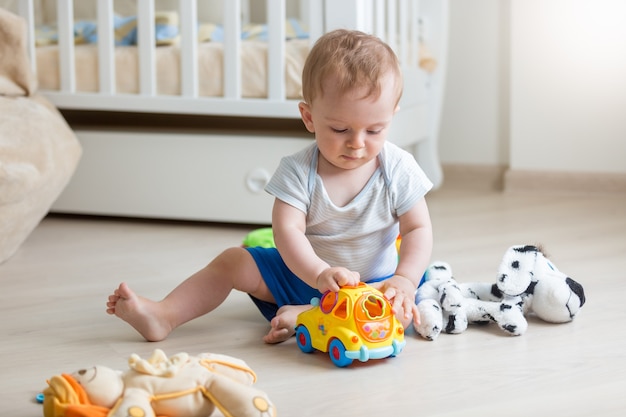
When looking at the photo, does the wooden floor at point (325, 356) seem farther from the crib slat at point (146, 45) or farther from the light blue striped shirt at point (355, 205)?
the crib slat at point (146, 45)

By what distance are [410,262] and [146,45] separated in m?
1.08

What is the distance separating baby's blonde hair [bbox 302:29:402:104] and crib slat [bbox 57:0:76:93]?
1.10 m

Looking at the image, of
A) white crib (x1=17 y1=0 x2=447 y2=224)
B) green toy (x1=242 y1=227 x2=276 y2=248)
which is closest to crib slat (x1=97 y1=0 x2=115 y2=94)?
white crib (x1=17 y1=0 x2=447 y2=224)

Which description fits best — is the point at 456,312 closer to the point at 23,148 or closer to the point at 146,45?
the point at 23,148

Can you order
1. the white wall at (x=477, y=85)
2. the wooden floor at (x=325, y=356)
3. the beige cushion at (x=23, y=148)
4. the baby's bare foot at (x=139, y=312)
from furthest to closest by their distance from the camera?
the white wall at (x=477, y=85) < the beige cushion at (x=23, y=148) < the baby's bare foot at (x=139, y=312) < the wooden floor at (x=325, y=356)

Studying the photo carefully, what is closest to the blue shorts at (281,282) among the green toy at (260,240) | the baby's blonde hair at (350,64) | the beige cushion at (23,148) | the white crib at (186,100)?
the baby's blonde hair at (350,64)

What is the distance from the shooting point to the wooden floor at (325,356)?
41.2 inches

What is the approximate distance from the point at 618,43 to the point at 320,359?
166 centimetres

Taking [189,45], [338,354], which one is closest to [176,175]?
[189,45]

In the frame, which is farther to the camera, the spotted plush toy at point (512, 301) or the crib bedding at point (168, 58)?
the crib bedding at point (168, 58)

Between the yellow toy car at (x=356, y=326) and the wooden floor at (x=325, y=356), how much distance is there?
25 mm

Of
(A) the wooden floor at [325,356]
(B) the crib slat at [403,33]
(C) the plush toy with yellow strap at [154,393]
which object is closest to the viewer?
(C) the plush toy with yellow strap at [154,393]

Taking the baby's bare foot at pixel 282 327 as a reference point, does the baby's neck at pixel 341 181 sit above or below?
above

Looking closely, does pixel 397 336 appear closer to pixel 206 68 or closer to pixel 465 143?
pixel 206 68
